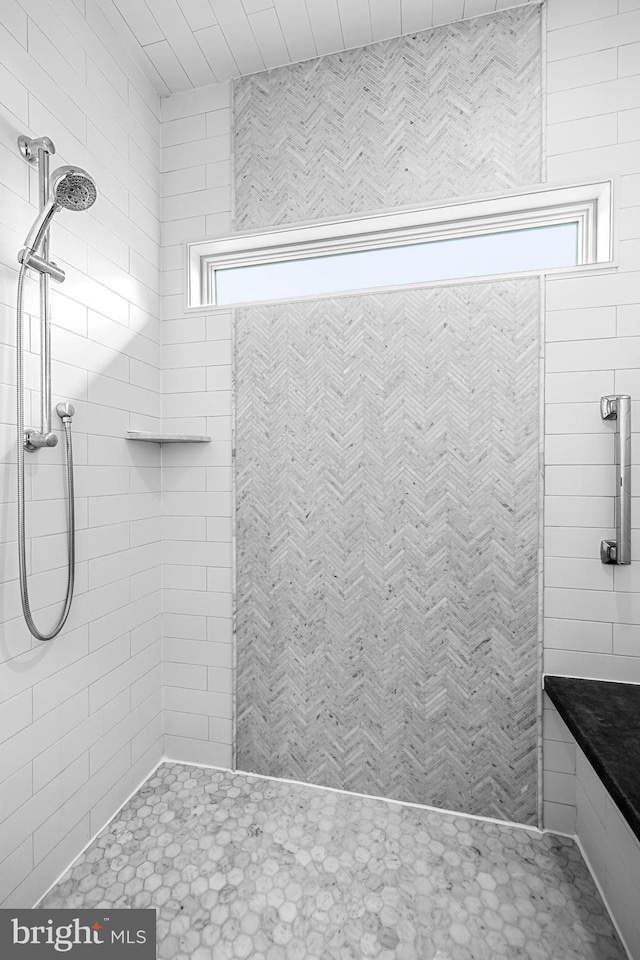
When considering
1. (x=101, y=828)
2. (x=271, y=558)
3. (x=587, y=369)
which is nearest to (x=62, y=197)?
(x=271, y=558)

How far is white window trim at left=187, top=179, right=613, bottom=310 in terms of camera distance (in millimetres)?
1492

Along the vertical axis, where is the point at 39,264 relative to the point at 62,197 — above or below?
below

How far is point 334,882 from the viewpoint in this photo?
130 cm

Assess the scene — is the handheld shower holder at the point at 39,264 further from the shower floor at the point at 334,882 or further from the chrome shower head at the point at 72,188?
the shower floor at the point at 334,882

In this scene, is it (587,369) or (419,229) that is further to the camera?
(419,229)

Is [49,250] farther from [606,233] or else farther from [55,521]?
[606,233]

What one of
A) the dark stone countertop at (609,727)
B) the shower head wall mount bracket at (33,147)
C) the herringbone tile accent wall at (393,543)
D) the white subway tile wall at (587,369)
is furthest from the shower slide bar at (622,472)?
the shower head wall mount bracket at (33,147)

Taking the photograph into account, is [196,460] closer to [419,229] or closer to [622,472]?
[419,229]

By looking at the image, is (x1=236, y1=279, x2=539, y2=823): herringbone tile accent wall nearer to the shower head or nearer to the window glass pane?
the window glass pane

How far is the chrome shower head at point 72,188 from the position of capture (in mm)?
1087

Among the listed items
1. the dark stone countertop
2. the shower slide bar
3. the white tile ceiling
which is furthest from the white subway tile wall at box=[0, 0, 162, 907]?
the shower slide bar

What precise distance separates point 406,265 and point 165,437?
110 centimetres

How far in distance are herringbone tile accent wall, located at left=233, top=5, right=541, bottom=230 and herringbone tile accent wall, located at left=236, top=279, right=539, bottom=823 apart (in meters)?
0.39
